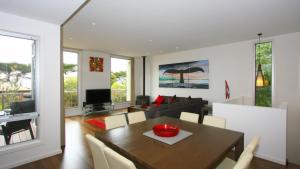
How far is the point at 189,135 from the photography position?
1804 mm

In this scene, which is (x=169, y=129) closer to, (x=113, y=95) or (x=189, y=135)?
(x=189, y=135)

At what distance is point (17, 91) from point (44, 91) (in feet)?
1.48

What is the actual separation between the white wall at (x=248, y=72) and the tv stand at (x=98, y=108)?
2.96 meters

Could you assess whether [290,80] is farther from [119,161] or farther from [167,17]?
[119,161]

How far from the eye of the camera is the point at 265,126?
274 cm

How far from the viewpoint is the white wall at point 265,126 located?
8.54ft

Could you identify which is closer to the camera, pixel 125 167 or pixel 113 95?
pixel 125 167

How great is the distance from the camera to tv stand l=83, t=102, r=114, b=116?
637 centimetres

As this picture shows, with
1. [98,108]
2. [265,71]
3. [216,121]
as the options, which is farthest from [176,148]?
[98,108]

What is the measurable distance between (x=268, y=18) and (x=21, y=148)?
5.27 m

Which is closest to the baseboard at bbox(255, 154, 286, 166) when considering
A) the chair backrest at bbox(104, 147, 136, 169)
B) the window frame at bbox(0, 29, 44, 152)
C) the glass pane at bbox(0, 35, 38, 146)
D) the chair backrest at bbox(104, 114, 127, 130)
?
the chair backrest at bbox(104, 114, 127, 130)

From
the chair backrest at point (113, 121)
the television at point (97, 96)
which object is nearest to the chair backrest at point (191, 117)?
the chair backrest at point (113, 121)

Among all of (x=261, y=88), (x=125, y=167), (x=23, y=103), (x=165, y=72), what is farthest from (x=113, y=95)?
(x=125, y=167)

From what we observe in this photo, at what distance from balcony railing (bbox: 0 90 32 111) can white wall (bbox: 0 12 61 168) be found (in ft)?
0.84
